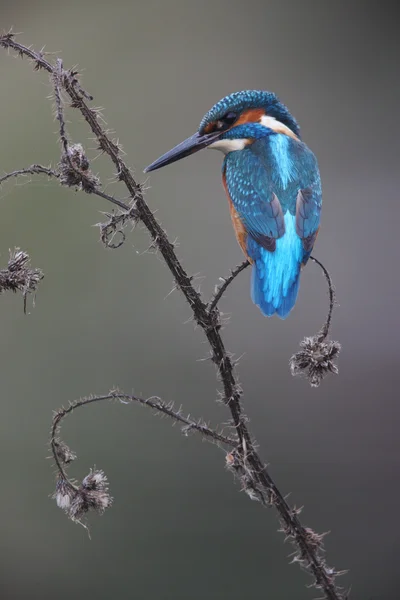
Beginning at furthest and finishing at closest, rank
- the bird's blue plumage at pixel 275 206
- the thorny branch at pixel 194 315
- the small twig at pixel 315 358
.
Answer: the bird's blue plumage at pixel 275 206 < the small twig at pixel 315 358 < the thorny branch at pixel 194 315

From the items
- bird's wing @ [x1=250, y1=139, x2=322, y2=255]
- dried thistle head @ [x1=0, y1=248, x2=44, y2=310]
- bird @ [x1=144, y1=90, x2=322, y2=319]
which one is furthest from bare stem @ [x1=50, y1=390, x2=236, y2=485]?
bird's wing @ [x1=250, y1=139, x2=322, y2=255]

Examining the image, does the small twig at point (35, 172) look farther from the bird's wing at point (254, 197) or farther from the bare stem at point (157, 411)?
the bird's wing at point (254, 197)

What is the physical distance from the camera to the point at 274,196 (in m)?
0.98

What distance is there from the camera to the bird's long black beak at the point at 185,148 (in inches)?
36.2

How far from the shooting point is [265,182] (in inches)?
38.9

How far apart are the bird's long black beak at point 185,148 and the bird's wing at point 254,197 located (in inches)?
2.6

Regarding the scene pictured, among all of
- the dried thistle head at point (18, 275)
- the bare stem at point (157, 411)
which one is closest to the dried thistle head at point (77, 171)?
the dried thistle head at point (18, 275)

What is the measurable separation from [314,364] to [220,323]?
0.48 ft

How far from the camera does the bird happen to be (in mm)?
919

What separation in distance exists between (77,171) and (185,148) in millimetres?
304

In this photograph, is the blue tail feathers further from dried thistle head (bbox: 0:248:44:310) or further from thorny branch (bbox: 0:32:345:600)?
dried thistle head (bbox: 0:248:44:310)

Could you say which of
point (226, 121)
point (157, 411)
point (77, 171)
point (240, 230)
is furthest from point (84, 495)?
point (226, 121)

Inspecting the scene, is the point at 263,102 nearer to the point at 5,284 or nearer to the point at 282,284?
the point at 282,284

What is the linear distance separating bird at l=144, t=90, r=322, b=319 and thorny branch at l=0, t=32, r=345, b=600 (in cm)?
20
